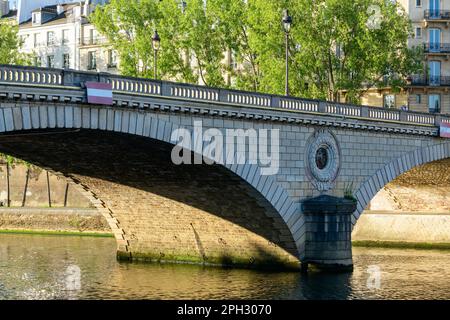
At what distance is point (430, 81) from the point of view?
85.2 metres

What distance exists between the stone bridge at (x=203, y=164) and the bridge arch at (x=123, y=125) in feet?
0.14

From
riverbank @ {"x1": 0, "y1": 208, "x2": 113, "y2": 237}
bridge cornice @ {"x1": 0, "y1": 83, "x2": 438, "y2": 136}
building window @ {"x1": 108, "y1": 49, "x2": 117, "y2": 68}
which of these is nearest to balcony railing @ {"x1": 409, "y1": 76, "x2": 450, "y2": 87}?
bridge cornice @ {"x1": 0, "y1": 83, "x2": 438, "y2": 136}

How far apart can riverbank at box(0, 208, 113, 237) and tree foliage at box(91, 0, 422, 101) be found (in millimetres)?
11198

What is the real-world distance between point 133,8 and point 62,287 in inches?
1527

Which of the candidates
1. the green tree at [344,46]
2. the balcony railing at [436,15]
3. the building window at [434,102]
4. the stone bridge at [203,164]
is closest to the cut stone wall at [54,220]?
the green tree at [344,46]

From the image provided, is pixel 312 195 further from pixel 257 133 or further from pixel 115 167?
pixel 115 167

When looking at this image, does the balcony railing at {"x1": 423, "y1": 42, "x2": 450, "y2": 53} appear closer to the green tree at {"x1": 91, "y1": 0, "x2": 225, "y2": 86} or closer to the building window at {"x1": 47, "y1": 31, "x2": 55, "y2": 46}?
the green tree at {"x1": 91, "y1": 0, "x2": 225, "y2": 86}

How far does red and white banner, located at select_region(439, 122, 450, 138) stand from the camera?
61147mm

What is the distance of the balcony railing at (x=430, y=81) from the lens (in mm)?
84688

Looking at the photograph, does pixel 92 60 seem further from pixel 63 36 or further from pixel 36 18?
pixel 36 18

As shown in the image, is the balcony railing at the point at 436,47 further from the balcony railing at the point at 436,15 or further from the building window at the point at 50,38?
the building window at the point at 50,38

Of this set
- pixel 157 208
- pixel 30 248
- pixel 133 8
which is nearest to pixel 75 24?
pixel 133 8

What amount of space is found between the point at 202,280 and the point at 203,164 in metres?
5.43

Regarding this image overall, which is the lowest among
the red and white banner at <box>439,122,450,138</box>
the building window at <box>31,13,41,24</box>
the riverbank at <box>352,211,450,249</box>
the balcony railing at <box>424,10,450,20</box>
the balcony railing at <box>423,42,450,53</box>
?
the riverbank at <box>352,211,450,249</box>
